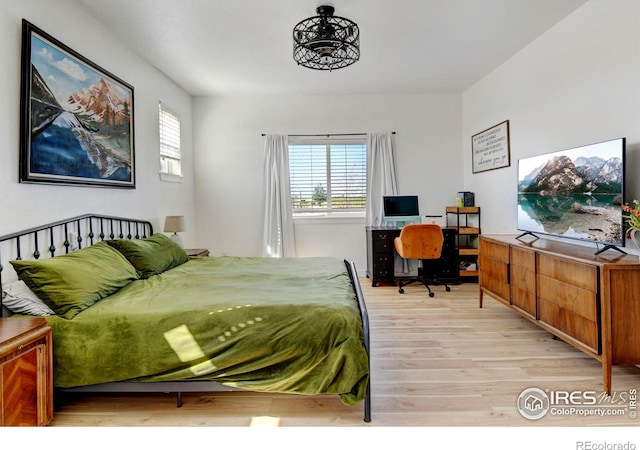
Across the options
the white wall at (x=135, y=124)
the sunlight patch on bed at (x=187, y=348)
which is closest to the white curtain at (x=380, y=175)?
the white wall at (x=135, y=124)

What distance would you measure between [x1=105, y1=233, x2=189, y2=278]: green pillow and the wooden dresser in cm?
300

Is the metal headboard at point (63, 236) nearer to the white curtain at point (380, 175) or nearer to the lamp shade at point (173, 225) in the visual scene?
the lamp shade at point (173, 225)

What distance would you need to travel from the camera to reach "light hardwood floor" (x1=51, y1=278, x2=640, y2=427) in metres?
1.88

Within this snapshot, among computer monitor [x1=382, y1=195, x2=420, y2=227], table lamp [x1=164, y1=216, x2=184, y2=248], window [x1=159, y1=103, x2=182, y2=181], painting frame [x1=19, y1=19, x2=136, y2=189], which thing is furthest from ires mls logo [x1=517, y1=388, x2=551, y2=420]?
window [x1=159, y1=103, x2=182, y2=181]

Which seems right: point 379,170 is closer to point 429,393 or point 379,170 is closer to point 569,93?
point 569,93

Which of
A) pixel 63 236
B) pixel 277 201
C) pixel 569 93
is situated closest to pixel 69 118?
pixel 63 236

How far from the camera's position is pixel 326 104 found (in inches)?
210

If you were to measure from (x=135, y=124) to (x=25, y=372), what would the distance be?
271 centimetres

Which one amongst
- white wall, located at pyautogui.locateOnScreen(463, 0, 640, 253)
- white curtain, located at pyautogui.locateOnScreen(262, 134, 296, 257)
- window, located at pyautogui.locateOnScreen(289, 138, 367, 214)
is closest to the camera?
white wall, located at pyautogui.locateOnScreen(463, 0, 640, 253)

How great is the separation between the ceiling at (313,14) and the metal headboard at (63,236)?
68.2 inches

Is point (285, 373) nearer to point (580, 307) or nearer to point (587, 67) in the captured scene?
point (580, 307)

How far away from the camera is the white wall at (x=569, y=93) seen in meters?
2.52

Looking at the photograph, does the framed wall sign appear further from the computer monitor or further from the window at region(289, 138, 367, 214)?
the window at region(289, 138, 367, 214)

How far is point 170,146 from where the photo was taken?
4.57 meters
